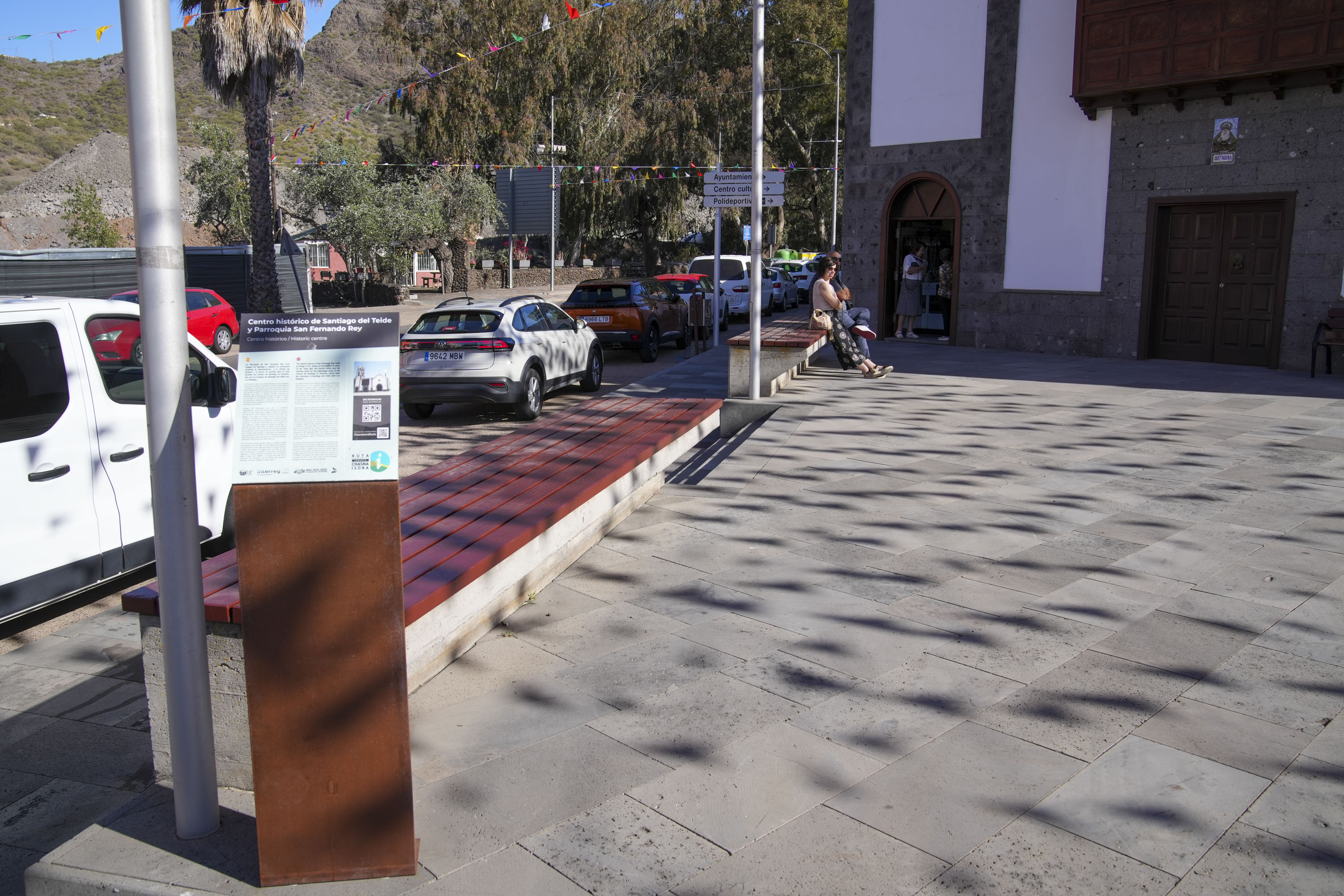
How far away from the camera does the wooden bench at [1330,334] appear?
13.6m

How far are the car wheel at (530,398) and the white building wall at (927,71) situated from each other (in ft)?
31.8

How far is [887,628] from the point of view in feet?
15.9

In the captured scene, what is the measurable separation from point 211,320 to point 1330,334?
19640 millimetres

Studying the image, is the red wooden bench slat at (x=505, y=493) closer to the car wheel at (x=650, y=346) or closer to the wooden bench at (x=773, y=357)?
the wooden bench at (x=773, y=357)

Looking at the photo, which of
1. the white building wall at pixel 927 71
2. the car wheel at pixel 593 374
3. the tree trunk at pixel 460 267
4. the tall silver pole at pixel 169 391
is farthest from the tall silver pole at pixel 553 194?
the tall silver pole at pixel 169 391

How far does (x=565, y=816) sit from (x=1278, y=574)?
4.33 m

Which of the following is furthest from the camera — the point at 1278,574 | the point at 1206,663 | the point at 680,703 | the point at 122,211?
the point at 122,211

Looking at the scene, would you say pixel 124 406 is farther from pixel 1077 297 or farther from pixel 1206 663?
pixel 1077 297

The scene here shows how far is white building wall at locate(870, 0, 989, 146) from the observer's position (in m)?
17.5

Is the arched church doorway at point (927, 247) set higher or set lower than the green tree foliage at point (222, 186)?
lower

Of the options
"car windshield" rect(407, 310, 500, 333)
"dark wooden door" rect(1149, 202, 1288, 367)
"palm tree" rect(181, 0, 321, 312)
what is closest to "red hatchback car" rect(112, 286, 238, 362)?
"palm tree" rect(181, 0, 321, 312)

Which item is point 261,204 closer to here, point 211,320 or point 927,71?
point 211,320

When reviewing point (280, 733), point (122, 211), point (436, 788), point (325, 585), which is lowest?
point (436, 788)

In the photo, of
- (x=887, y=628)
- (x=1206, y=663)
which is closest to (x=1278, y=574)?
(x=1206, y=663)
